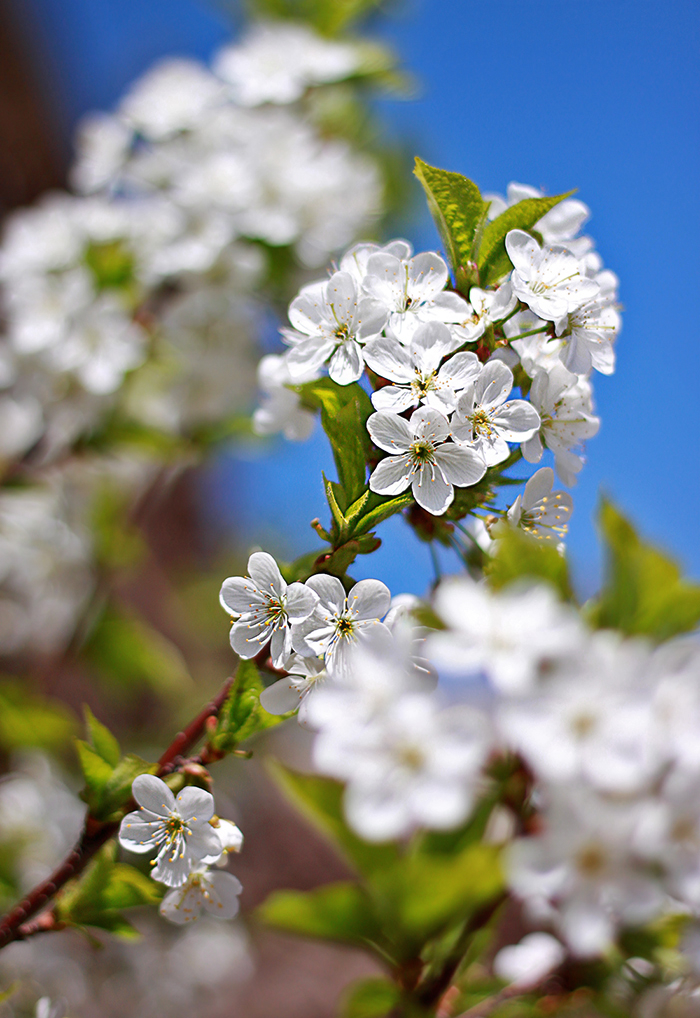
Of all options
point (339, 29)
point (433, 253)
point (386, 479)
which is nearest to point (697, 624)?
point (386, 479)

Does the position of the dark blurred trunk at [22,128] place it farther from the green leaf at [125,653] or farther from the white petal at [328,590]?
the white petal at [328,590]

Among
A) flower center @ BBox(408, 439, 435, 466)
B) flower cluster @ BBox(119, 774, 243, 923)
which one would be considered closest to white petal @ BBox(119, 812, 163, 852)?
flower cluster @ BBox(119, 774, 243, 923)

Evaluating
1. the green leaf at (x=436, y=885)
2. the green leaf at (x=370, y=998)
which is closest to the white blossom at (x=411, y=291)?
the green leaf at (x=436, y=885)

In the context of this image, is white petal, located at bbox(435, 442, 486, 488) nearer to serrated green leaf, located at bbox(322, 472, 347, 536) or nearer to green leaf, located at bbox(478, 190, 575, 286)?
serrated green leaf, located at bbox(322, 472, 347, 536)

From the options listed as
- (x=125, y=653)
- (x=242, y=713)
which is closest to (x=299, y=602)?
(x=242, y=713)

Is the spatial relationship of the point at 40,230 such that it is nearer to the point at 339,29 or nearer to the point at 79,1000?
the point at 339,29
